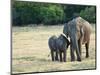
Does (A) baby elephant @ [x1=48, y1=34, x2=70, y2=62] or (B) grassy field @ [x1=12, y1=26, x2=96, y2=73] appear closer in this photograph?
(B) grassy field @ [x1=12, y1=26, x2=96, y2=73]

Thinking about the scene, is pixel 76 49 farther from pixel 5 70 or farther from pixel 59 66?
pixel 5 70

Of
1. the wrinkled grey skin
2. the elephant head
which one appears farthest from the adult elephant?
the wrinkled grey skin

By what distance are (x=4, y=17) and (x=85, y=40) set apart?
1099 mm

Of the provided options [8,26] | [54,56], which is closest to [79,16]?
[54,56]

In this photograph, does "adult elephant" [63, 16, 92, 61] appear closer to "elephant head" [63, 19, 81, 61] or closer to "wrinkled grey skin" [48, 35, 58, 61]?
"elephant head" [63, 19, 81, 61]

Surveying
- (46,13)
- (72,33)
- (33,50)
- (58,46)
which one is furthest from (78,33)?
(33,50)

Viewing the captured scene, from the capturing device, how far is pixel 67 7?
2.92 metres

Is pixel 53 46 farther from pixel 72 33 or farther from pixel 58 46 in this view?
pixel 72 33

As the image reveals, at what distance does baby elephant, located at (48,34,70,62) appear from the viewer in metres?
2.84

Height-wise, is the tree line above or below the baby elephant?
above

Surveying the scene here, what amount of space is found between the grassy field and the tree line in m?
0.08

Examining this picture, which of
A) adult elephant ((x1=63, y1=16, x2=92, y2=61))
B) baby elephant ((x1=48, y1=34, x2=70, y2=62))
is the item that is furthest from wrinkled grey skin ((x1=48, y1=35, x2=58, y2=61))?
adult elephant ((x1=63, y1=16, x2=92, y2=61))

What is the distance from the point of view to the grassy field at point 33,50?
2.67 metres

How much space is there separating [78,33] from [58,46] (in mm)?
323
